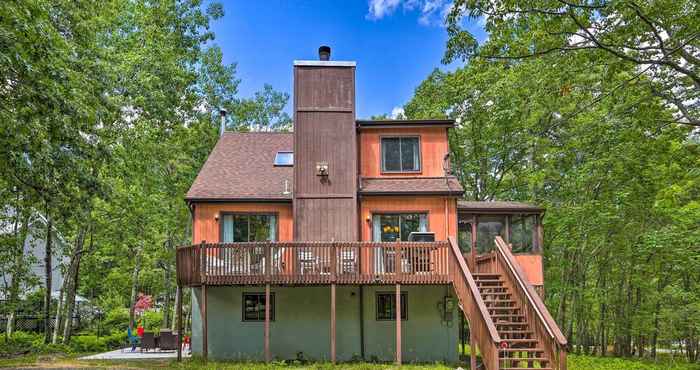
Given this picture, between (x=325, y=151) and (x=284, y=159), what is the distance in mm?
2503

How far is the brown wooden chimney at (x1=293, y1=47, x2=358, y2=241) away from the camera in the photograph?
16.8 metres

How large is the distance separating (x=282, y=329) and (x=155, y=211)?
1000cm

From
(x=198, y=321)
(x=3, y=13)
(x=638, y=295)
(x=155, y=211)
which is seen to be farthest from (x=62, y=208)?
(x=638, y=295)

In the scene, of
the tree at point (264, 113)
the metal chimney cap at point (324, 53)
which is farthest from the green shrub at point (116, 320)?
the metal chimney cap at point (324, 53)

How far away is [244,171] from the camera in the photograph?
18.6 m

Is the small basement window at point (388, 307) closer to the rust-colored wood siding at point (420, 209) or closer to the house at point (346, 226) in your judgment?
the house at point (346, 226)

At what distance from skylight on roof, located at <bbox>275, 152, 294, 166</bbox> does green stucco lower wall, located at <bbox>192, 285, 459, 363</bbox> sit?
13.8ft

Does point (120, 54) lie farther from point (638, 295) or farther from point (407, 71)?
point (638, 295)

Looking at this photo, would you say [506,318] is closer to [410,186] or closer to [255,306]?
[410,186]

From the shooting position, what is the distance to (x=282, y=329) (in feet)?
55.1

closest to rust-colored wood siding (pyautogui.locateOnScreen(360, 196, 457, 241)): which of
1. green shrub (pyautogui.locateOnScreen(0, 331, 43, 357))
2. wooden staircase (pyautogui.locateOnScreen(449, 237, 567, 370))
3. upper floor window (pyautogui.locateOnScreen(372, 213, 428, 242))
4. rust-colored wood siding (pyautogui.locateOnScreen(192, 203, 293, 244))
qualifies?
upper floor window (pyautogui.locateOnScreen(372, 213, 428, 242))

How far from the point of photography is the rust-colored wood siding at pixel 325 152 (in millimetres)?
16781

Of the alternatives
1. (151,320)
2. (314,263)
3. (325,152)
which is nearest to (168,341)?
(314,263)

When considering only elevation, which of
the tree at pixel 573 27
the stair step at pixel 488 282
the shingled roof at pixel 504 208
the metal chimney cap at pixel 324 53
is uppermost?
the metal chimney cap at pixel 324 53
